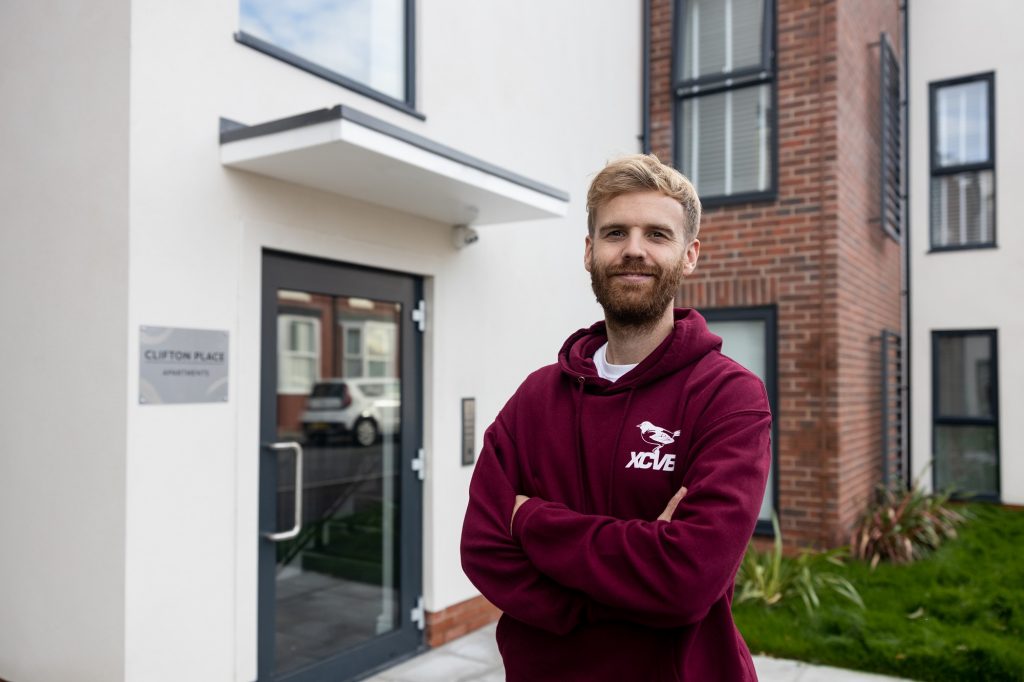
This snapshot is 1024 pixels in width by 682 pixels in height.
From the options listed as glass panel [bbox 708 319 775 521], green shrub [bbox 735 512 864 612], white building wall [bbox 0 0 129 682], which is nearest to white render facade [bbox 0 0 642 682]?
white building wall [bbox 0 0 129 682]

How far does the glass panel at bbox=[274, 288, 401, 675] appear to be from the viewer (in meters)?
4.31

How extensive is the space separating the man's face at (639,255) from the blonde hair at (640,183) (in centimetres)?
1

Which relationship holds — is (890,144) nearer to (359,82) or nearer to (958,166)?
(958,166)

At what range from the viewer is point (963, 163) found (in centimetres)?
888

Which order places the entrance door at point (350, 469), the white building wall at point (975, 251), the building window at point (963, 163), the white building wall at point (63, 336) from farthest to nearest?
the building window at point (963, 163) → the white building wall at point (975, 251) → the entrance door at point (350, 469) → the white building wall at point (63, 336)

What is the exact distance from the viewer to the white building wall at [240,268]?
3.13 meters

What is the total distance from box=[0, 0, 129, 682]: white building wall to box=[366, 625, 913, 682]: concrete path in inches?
63.0

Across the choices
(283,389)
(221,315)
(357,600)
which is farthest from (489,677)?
(221,315)

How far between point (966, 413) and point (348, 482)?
7236mm

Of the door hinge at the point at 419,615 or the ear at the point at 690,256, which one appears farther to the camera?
the door hinge at the point at 419,615

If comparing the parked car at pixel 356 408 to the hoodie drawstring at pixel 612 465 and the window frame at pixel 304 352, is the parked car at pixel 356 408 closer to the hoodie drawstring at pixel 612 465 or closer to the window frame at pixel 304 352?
the window frame at pixel 304 352

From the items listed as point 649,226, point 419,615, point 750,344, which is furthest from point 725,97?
point 649,226

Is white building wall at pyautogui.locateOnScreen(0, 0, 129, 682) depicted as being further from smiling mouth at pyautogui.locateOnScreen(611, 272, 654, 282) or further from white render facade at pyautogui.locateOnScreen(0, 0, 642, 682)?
smiling mouth at pyautogui.locateOnScreen(611, 272, 654, 282)

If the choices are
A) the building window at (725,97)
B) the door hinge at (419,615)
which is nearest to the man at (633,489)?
the door hinge at (419,615)
